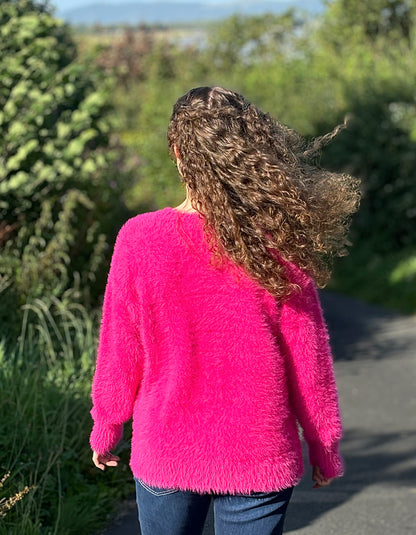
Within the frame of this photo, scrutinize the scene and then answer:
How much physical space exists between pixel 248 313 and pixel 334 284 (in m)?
14.0

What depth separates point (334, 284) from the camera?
16328 millimetres

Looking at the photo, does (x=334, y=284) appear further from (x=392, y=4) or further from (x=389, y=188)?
(x=392, y=4)

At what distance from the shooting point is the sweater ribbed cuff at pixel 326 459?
2.63 meters

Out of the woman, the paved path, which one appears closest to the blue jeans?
the woman

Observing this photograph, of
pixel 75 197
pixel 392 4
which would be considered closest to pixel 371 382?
pixel 75 197

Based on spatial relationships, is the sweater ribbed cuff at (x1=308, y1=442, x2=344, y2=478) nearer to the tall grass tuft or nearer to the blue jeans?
the blue jeans

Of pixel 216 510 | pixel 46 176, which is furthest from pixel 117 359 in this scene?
pixel 46 176

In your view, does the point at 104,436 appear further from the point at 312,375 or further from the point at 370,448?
the point at 370,448

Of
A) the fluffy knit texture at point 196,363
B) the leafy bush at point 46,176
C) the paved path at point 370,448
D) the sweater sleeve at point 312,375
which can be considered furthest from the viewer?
the leafy bush at point 46,176

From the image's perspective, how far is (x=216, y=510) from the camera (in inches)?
99.0

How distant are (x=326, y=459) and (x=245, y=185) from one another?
79cm

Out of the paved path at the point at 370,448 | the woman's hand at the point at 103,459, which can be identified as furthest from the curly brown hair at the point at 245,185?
the paved path at the point at 370,448

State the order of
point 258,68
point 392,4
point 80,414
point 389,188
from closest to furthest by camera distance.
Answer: point 80,414 → point 389,188 → point 258,68 → point 392,4

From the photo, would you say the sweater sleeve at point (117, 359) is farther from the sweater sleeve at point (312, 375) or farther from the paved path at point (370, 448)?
the paved path at point (370, 448)
